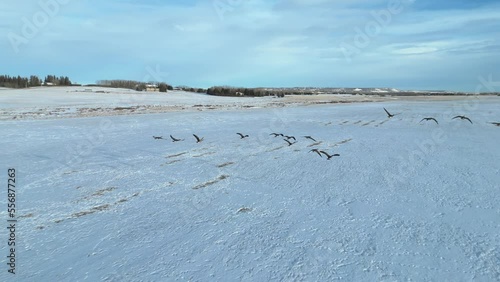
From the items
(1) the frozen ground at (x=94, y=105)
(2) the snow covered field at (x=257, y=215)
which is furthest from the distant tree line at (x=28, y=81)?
(2) the snow covered field at (x=257, y=215)

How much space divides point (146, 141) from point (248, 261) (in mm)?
7802

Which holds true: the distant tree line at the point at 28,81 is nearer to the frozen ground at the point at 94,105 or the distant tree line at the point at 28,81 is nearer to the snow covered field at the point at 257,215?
the frozen ground at the point at 94,105

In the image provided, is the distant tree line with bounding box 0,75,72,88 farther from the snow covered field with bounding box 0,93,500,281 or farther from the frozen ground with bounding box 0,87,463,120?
the snow covered field with bounding box 0,93,500,281

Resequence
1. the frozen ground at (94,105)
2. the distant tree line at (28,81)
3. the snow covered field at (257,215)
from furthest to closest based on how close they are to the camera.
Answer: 1. the distant tree line at (28,81)
2. the frozen ground at (94,105)
3. the snow covered field at (257,215)

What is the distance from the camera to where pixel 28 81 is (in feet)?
190

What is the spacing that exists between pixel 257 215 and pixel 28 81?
63885 millimetres

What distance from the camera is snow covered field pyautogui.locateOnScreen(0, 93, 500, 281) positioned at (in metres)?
3.41

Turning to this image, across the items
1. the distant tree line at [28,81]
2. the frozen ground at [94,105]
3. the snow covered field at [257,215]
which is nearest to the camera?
the snow covered field at [257,215]

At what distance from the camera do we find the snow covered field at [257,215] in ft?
11.2

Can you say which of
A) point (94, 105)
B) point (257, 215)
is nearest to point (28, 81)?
point (94, 105)

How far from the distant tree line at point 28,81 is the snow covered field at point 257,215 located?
54971 mm

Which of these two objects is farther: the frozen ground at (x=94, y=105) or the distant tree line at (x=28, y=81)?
the distant tree line at (x=28, y=81)

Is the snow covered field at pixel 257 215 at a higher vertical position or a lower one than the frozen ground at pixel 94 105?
lower

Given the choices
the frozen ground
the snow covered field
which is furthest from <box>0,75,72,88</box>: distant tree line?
Result: the snow covered field
